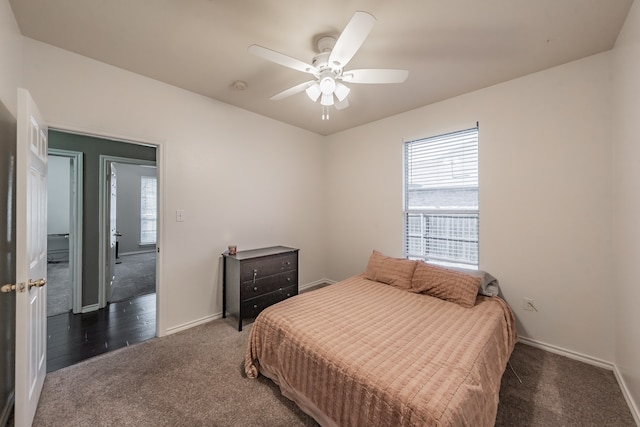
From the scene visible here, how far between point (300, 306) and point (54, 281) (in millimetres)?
5015

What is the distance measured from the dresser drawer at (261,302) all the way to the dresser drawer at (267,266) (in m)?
0.25

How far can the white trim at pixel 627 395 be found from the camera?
158 centimetres

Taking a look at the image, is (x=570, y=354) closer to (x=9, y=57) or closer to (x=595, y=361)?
(x=595, y=361)

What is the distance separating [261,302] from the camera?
9.73ft

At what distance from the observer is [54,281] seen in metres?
4.41

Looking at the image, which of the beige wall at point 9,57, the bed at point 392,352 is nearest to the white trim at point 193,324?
the bed at point 392,352

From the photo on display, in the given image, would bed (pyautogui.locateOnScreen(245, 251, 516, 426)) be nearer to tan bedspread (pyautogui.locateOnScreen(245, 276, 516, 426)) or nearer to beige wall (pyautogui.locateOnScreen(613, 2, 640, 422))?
tan bedspread (pyautogui.locateOnScreen(245, 276, 516, 426))

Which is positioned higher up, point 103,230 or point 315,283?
point 103,230

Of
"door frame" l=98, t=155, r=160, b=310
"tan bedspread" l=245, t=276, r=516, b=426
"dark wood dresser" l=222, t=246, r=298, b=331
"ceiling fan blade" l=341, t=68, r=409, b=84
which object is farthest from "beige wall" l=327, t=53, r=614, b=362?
"door frame" l=98, t=155, r=160, b=310

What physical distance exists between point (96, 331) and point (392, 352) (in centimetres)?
311

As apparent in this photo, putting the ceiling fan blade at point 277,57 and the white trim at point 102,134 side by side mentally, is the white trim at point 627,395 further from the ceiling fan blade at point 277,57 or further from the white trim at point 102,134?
the white trim at point 102,134

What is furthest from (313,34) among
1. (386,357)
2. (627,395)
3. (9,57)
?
Answer: (627,395)

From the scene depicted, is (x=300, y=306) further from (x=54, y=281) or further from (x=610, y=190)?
(x=54, y=281)

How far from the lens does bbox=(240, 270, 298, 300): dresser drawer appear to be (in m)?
2.83
